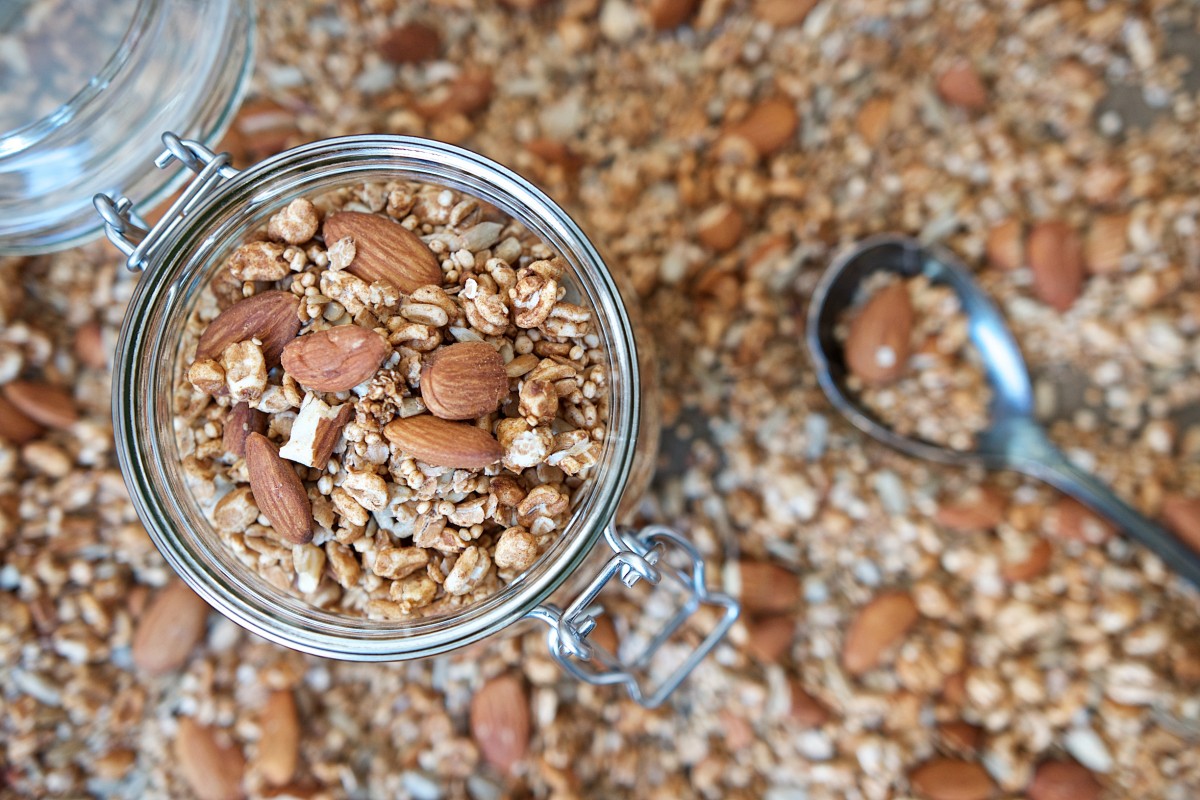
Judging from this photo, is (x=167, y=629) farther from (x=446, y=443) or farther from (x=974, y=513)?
(x=974, y=513)

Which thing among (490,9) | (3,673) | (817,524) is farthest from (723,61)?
(3,673)

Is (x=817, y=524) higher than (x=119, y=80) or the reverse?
the reverse

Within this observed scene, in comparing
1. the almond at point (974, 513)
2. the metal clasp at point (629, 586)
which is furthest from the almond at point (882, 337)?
the metal clasp at point (629, 586)

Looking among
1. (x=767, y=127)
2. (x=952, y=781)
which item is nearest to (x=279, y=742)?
(x=952, y=781)

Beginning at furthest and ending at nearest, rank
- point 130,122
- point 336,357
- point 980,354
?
point 980,354 → point 130,122 → point 336,357

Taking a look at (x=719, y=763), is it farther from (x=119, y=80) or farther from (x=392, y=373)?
(x=119, y=80)

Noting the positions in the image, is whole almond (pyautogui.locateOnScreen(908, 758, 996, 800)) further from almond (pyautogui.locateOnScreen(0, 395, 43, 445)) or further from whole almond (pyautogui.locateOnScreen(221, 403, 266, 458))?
almond (pyautogui.locateOnScreen(0, 395, 43, 445))

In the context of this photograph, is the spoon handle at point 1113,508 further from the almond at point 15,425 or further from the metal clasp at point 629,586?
the almond at point 15,425
